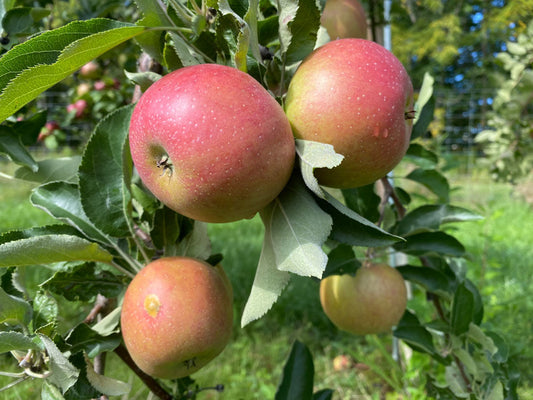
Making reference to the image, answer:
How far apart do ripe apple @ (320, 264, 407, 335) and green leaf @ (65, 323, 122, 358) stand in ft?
1.48

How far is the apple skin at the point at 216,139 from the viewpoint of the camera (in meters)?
0.37

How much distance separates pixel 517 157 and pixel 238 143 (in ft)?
5.52

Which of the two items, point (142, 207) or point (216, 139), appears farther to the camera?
point (142, 207)

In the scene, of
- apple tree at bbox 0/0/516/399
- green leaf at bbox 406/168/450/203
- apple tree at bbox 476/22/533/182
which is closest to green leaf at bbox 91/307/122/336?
apple tree at bbox 0/0/516/399

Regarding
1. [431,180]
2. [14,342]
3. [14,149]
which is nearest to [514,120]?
[431,180]

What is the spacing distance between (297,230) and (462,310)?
0.49 meters

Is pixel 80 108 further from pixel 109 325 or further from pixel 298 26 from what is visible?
pixel 298 26

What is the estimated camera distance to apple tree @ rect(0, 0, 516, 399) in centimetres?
39

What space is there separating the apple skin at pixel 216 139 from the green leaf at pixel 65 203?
23cm

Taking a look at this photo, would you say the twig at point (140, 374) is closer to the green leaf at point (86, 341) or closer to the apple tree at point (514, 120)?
the green leaf at point (86, 341)

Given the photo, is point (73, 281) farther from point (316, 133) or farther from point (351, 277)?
point (351, 277)

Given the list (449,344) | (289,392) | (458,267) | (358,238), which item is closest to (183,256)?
(358,238)

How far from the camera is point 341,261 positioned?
77 cm

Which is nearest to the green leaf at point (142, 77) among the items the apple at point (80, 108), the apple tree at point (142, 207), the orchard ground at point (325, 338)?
the apple tree at point (142, 207)
